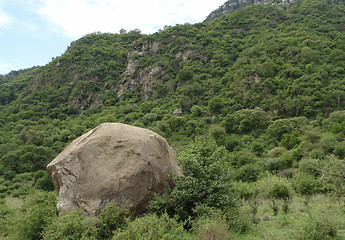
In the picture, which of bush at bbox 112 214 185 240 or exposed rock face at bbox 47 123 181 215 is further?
exposed rock face at bbox 47 123 181 215

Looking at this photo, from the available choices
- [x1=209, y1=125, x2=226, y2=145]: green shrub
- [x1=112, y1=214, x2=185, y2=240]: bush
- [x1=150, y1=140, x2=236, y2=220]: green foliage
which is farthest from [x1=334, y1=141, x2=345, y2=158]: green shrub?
[x1=112, y1=214, x2=185, y2=240]: bush

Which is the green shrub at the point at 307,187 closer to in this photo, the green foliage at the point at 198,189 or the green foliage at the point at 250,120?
the green foliage at the point at 198,189

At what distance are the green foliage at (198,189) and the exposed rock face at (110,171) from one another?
2.69ft

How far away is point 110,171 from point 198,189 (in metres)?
3.48

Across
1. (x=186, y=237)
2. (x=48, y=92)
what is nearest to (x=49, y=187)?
(x=186, y=237)

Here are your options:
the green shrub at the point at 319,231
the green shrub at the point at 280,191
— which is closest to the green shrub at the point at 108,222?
the green shrub at the point at 319,231

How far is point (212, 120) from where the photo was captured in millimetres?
52219

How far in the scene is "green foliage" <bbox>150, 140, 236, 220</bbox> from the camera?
869 cm

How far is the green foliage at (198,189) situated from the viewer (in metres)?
8.69

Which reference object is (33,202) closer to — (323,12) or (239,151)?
(239,151)

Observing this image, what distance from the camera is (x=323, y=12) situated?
8044 centimetres

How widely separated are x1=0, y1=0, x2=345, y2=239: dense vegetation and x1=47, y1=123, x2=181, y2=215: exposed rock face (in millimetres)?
608

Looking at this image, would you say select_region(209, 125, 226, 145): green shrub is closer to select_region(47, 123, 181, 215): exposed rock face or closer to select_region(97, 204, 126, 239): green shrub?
select_region(47, 123, 181, 215): exposed rock face

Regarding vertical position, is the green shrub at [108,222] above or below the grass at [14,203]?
above
